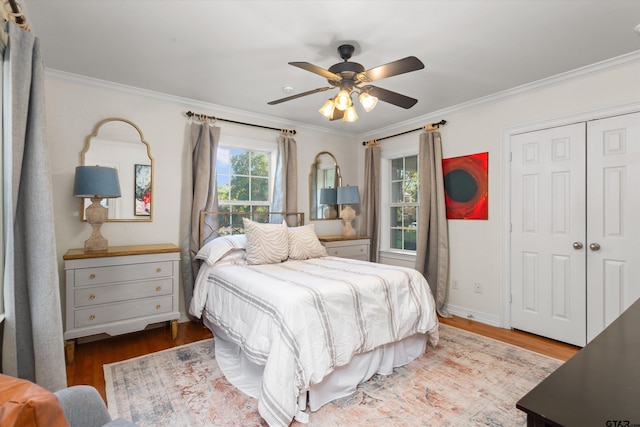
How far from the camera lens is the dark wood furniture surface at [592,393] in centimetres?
64

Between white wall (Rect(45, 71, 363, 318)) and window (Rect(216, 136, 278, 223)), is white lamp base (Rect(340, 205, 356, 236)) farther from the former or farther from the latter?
white wall (Rect(45, 71, 363, 318))

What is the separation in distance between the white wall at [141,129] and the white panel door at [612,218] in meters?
3.33

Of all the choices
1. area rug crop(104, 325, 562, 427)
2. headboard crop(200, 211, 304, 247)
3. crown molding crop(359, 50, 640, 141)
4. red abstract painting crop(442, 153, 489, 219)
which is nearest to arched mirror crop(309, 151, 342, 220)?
headboard crop(200, 211, 304, 247)

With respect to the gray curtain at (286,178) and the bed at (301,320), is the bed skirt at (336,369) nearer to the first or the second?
the bed at (301,320)

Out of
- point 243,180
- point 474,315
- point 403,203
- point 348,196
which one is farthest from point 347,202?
point 474,315

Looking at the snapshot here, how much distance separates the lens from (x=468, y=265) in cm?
366

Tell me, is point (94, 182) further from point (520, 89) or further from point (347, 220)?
point (520, 89)

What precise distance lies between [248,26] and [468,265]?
326 centimetres

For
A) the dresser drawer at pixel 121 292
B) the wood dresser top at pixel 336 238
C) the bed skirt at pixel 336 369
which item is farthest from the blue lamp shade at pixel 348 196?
the dresser drawer at pixel 121 292

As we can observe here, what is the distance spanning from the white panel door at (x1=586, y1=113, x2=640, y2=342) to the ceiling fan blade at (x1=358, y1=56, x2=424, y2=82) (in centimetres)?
198

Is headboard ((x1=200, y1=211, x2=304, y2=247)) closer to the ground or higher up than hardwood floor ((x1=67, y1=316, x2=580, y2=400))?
higher up

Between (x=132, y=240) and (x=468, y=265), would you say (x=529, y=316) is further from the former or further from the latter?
(x=132, y=240)

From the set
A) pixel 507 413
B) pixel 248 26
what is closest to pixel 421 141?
pixel 248 26

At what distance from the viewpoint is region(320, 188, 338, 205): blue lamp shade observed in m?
4.55
